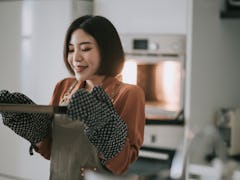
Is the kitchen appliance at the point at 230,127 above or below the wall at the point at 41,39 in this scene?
below

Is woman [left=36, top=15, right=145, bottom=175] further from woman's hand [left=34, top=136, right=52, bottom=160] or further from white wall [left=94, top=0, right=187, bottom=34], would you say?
white wall [left=94, top=0, right=187, bottom=34]

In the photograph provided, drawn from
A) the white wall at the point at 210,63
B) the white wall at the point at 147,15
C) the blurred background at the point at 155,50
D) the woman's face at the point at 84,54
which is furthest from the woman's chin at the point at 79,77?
the white wall at the point at 147,15

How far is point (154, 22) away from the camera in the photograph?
1927 millimetres

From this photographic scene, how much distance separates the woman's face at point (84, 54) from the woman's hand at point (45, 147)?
13cm

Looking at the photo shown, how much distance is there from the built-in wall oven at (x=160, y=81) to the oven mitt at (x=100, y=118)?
1035 mm

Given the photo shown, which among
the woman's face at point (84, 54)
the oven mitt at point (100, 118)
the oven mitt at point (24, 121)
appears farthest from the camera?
the woman's face at point (84, 54)

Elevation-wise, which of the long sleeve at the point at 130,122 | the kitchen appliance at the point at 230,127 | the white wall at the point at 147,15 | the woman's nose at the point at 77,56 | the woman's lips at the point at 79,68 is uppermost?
the white wall at the point at 147,15

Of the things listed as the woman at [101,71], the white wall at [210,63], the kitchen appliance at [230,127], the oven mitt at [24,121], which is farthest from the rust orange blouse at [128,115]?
the kitchen appliance at [230,127]

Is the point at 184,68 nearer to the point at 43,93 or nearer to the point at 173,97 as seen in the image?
the point at 173,97

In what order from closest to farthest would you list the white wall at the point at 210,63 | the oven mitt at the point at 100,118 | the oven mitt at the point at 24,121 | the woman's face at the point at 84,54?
the oven mitt at the point at 100,118, the oven mitt at the point at 24,121, the woman's face at the point at 84,54, the white wall at the point at 210,63

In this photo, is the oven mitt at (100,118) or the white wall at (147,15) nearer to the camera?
the oven mitt at (100,118)

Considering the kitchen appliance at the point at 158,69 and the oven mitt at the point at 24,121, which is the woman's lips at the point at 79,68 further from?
the kitchen appliance at the point at 158,69

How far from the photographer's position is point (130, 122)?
2.87ft

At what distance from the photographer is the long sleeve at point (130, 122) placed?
832mm
